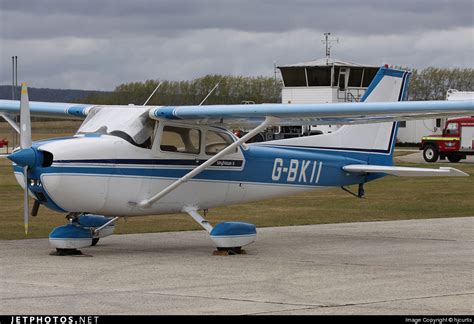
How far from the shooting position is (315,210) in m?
22.8

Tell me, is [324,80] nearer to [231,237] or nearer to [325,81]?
[325,81]

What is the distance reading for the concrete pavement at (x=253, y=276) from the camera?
31.3ft

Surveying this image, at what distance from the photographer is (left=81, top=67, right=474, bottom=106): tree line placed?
64.6 meters

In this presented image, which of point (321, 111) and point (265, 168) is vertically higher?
point (321, 111)

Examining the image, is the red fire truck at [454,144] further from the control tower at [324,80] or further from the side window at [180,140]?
the side window at [180,140]

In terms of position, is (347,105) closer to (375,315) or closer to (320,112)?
(320,112)

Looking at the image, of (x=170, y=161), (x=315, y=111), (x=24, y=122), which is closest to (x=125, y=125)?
(x=170, y=161)

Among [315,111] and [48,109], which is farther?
[48,109]

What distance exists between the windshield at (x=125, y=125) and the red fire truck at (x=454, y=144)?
36.7m

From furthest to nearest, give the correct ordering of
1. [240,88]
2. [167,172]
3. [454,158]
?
[240,88]
[454,158]
[167,172]

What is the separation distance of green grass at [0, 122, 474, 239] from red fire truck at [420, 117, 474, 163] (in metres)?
18.9

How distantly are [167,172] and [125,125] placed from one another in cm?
95

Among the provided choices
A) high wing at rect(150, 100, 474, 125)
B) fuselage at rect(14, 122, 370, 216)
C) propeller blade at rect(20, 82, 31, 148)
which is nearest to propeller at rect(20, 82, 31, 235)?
propeller blade at rect(20, 82, 31, 148)

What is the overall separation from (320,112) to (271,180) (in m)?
2.19
